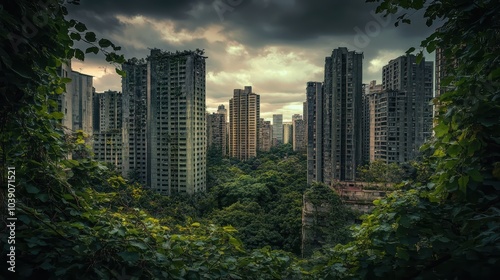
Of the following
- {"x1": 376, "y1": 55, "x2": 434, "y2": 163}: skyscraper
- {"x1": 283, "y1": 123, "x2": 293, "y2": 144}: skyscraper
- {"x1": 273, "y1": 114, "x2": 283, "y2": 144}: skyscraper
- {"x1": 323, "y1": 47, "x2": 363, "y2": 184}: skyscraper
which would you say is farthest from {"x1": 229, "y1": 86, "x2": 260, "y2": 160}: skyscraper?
{"x1": 273, "y1": 114, "x2": 283, "y2": 144}: skyscraper

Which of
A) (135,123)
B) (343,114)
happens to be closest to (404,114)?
(343,114)

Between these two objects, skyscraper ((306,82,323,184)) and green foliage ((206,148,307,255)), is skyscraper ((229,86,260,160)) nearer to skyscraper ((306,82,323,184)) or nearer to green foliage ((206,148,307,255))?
green foliage ((206,148,307,255))

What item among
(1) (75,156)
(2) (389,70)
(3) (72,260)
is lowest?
(3) (72,260)

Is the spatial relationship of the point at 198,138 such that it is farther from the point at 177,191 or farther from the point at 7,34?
the point at 7,34

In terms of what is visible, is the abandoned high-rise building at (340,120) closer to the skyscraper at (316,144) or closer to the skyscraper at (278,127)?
the skyscraper at (316,144)

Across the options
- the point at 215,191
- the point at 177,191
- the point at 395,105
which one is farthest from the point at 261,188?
the point at 395,105
